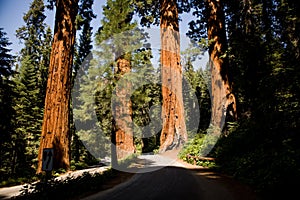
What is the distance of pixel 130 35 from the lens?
23.2 meters

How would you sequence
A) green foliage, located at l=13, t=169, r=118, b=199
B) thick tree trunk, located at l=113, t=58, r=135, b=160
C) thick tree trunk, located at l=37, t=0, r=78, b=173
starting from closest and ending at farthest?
green foliage, located at l=13, t=169, r=118, b=199 → thick tree trunk, located at l=37, t=0, r=78, b=173 → thick tree trunk, located at l=113, t=58, r=135, b=160

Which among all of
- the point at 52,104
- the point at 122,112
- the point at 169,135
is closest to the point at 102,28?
the point at 122,112

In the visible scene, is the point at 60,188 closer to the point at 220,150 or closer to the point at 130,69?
the point at 220,150

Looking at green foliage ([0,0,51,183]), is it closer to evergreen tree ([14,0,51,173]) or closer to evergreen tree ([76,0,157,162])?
evergreen tree ([14,0,51,173])

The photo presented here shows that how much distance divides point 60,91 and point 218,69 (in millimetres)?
8507

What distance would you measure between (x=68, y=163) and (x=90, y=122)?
27.0 m

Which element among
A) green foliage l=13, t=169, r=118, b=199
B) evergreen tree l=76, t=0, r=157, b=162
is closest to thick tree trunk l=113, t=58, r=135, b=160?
evergreen tree l=76, t=0, r=157, b=162

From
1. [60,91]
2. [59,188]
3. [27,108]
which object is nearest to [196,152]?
[60,91]

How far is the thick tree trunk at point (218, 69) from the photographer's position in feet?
42.5

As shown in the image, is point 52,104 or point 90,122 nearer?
point 52,104

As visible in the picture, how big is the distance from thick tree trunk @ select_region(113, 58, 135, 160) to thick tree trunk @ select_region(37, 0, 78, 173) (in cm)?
752

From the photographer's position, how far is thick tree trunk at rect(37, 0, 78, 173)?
903cm

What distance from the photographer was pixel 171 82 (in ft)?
54.1

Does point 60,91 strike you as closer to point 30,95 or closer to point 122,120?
point 122,120
